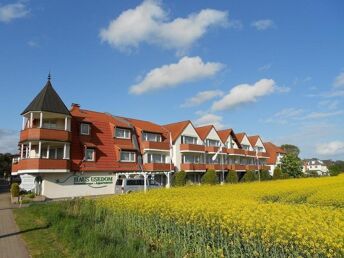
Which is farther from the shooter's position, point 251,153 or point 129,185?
point 251,153

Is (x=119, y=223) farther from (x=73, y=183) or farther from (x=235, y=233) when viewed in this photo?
(x=73, y=183)

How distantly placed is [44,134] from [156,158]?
1807cm

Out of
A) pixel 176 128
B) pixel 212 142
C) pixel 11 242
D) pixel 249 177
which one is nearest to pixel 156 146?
pixel 176 128

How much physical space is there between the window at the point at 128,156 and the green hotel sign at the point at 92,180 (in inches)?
136

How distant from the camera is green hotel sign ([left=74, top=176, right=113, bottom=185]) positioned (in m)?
39.9

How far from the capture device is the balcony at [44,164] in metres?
35.8

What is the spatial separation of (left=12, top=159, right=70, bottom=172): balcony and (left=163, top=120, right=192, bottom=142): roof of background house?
20.0 m

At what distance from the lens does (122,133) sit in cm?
4719

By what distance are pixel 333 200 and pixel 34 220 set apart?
15.3 m

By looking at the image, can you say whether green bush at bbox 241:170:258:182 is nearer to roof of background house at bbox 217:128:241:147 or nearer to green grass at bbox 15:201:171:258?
roof of background house at bbox 217:128:241:147

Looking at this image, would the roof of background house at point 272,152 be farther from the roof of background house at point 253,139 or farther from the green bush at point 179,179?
the green bush at point 179,179

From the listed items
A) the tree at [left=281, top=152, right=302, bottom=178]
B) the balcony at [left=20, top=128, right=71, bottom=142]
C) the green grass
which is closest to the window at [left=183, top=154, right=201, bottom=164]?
the balcony at [left=20, top=128, right=71, bottom=142]

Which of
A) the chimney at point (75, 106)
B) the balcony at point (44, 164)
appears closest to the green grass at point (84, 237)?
the balcony at point (44, 164)

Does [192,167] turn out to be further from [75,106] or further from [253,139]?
[253,139]
